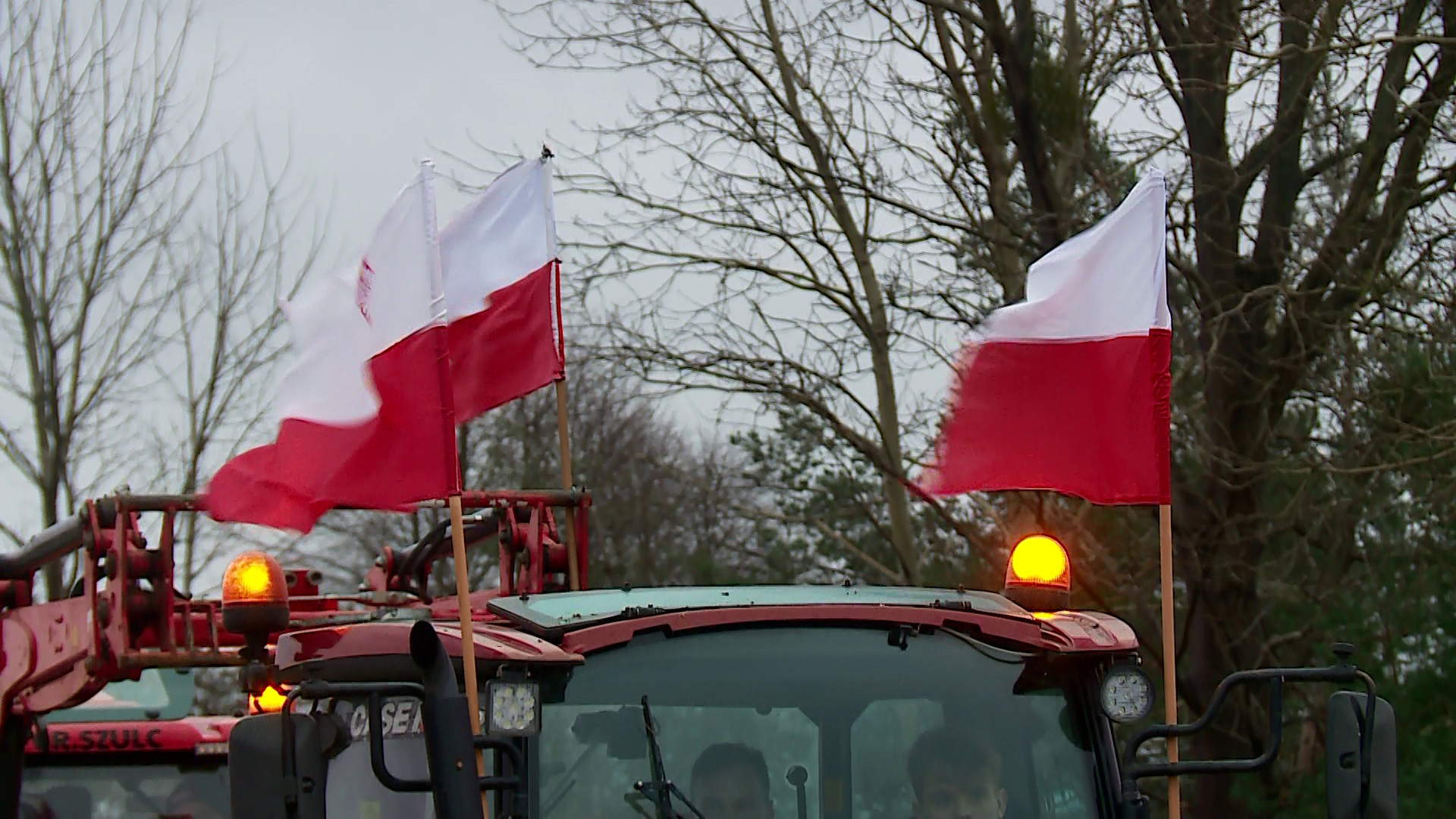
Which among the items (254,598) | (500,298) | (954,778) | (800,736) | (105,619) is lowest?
(954,778)

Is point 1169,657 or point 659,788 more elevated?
point 1169,657

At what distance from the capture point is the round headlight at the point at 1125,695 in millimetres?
4945

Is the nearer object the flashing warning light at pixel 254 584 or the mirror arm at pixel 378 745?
the mirror arm at pixel 378 745

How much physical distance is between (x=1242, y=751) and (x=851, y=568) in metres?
7.01

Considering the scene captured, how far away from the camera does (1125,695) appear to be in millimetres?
4957

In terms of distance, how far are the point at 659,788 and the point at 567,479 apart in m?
3.52

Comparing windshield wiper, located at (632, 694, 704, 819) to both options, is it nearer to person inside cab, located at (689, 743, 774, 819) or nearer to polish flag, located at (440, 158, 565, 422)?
person inside cab, located at (689, 743, 774, 819)

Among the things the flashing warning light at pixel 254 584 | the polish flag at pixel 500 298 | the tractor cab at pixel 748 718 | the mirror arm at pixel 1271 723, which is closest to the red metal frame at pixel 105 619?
the polish flag at pixel 500 298

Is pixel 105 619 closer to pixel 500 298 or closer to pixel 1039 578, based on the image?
pixel 500 298

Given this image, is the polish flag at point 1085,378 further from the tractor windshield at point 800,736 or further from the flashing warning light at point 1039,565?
the tractor windshield at point 800,736

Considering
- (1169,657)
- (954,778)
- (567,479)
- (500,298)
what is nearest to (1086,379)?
(1169,657)

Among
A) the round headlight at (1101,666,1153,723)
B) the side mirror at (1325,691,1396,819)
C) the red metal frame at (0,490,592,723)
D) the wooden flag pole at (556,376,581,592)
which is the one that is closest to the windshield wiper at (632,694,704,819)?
the round headlight at (1101,666,1153,723)

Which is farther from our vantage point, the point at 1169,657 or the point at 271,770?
the point at 1169,657

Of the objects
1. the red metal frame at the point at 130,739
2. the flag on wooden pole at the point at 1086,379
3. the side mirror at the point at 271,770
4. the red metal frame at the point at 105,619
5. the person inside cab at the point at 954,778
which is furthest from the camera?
the red metal frame at the point at 130,739
